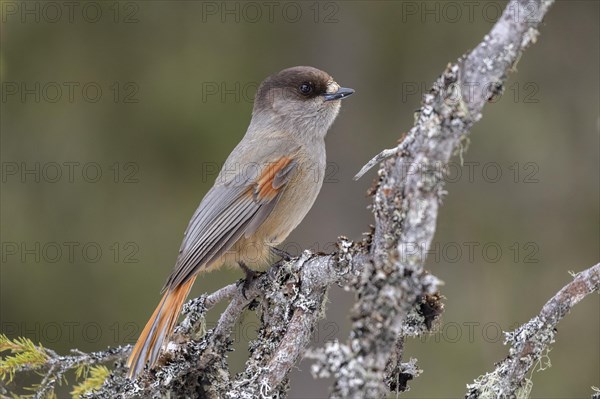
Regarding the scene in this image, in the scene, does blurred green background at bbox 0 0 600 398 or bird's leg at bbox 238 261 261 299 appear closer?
bird's leg at bbox 238 261 261 299

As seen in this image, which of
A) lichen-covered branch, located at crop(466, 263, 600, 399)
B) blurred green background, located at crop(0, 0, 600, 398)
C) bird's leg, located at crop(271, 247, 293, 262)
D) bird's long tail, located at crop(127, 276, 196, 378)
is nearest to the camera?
lichen-covered branch, located at crop(466, 263, 600, 399)

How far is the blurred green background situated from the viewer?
16.3ft

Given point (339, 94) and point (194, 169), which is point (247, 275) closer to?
point (339, 94)

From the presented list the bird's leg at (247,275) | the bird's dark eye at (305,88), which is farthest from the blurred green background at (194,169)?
the bird's leg at (247,275)

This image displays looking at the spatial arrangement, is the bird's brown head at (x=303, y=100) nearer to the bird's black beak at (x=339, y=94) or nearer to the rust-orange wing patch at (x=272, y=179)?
the bird's black beak at (x=339, y=94)

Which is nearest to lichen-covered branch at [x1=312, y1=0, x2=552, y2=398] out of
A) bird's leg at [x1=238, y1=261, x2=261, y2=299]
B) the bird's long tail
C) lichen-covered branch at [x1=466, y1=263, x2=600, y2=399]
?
lichen-covered branch at [x1=466, y1=263, x2=600, y2=399]

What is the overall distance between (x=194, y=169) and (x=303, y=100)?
1.25m

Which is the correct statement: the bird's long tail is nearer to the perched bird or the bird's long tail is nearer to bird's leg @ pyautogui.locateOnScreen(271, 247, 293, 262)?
the perched bird

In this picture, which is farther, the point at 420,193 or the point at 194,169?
the point at 194,169

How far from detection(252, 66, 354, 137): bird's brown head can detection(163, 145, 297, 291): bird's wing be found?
1.24ft

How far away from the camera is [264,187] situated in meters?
3.97

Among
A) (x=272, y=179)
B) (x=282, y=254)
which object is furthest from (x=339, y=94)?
(x=282, y=254)

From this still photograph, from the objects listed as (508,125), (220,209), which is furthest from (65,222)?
(508,125)

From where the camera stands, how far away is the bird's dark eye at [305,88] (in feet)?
14.6
